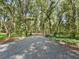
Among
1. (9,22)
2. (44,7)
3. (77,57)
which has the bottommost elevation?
(77,57)

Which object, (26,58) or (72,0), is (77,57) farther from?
(72,0)

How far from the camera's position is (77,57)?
9828 millimetres

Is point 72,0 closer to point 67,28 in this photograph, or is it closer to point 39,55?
point 67,28

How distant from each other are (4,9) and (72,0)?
1058cm

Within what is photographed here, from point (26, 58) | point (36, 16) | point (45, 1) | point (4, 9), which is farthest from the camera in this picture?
point (36, 16)

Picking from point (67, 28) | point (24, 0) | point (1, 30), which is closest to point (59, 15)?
point (67, 28)

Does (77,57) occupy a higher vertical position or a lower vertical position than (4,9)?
lower

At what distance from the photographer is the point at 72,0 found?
31.8m

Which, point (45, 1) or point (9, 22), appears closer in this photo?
point (45, 1)

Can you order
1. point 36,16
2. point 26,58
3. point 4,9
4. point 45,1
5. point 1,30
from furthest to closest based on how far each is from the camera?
point 1,30 < point 36,16 < point 45,1 < point 4,9 < point 26,58

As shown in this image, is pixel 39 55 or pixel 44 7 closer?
pixel 39 55

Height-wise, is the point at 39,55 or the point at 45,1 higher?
the point at 45,1

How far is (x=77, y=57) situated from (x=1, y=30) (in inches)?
1610

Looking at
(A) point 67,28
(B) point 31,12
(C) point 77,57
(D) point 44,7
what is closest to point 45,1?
(D) point 44,7
